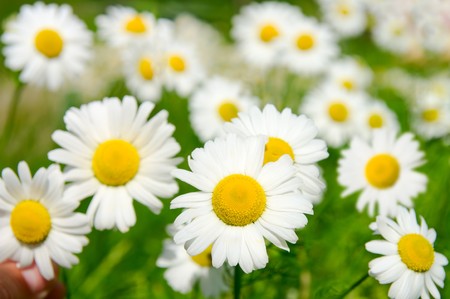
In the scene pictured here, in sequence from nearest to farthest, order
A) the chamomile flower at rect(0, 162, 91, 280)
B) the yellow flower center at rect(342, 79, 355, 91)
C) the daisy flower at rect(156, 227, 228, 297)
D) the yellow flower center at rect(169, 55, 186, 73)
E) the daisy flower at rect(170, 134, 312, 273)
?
the daisy flower at rect(170, 134, 312, 273) → the chamomile flower at rect(0, 162, 91, 280) → the daisy flower at rect(156, 227, 228, 297) → the yellow flower center at rect(169, 55, 186, 73) → the yellow flower center at rect(342, 79, 355, 91)

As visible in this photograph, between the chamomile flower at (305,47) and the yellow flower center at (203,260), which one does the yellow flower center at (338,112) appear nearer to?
the chamomile flower at (305,47)

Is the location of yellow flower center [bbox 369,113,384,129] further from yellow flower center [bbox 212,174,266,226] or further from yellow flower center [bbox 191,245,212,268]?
yellow flower center [bbox 212,174,266,226]

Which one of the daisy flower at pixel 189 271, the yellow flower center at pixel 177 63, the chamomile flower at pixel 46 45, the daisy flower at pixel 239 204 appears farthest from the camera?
the yellow flower center at pixel 177 63

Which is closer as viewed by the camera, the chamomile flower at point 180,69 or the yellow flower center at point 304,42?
the chamomile flower at point 180,69

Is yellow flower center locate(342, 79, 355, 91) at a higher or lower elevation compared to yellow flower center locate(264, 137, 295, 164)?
lower

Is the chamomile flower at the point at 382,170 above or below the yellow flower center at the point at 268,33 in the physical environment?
below

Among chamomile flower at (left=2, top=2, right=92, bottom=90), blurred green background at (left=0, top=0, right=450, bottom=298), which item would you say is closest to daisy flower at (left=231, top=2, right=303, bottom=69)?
blurred green background at (left=0, top=0, right=450, bottom=298)

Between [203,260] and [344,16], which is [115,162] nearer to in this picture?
[203,260]

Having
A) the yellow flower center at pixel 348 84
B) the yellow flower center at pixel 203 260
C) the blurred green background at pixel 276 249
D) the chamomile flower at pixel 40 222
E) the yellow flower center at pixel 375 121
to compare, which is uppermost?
the chamomile flower at pixel 40 222

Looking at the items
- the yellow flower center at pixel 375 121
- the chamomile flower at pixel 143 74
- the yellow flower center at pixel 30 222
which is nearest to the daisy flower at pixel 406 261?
the yellow flower center at pixel 30 222
